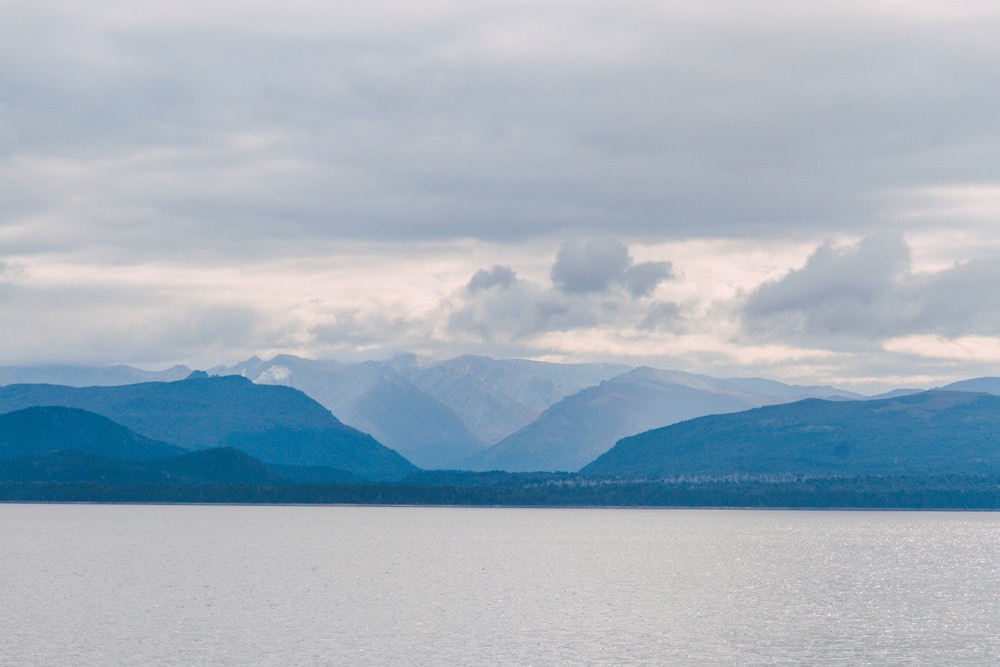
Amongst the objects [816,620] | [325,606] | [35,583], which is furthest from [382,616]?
[35,583]

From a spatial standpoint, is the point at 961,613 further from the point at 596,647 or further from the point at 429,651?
the point at 429,651

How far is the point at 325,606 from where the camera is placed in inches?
6535

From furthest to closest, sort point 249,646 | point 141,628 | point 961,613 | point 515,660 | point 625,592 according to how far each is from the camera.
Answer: point 625,592 < point 961,613 < point 141,628 < point 249,646 < point 515,660

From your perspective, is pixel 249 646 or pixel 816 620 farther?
pixel 816 620

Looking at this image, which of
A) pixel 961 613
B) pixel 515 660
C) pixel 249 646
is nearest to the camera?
pixel 515 660

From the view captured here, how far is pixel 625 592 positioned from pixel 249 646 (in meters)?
78.0

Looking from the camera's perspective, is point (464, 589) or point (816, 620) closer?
point (816, 620)

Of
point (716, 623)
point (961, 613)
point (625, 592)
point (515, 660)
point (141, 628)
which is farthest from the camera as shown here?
point (625, 592)

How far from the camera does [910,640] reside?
443 ft

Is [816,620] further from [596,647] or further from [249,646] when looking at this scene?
[249,646]

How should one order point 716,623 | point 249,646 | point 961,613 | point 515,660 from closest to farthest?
point 515,660 → point 249,646 → point 716,623 → point 961,613

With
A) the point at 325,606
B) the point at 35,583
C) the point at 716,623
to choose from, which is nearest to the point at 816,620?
the point at 716,623

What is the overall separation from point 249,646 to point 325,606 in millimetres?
38355

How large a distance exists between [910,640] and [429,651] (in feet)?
166
